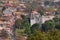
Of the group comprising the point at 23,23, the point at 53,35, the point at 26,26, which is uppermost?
the point at 53,35

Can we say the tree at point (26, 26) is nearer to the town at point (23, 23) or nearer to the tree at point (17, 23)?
the town at point (23, 23)

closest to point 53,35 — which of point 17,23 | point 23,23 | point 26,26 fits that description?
point 26,26

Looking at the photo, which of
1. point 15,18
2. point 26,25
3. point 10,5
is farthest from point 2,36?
point 10,5

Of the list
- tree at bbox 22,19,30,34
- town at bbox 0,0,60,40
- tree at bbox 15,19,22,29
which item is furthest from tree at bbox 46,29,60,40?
tree at bbox 15,19,22,29

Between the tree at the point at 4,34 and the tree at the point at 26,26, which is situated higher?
the tree at the point at 4,34

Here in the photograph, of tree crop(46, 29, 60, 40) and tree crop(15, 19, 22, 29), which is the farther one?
tree crop(15, 19, 22, 29)

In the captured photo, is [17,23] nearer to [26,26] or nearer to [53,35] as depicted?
[26,26]

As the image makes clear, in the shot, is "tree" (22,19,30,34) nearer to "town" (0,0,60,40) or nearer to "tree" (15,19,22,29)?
"town" (0,0,60,40)

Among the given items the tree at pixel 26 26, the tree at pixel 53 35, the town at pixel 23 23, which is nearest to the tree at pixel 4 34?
the town at pixel 23 23

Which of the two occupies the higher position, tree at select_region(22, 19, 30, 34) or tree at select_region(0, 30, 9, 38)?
tree at select_region(0, 30, 9, 38)

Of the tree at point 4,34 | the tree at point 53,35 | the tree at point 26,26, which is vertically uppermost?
the tree at point 53,35

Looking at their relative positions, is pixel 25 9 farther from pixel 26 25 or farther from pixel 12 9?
pixel 26 25

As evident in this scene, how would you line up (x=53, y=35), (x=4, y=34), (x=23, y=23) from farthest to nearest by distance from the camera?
(x=23, y=23), (x=4, y=34), (x=53, y=35)
